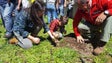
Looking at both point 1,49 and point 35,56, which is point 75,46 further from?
point 1,49

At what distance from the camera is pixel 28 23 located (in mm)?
6988

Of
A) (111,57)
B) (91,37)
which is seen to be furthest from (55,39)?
(111,57)

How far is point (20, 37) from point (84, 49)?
63.1 inches

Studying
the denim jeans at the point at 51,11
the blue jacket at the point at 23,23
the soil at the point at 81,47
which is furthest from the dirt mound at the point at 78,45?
the denim jeans at the point at 51,11

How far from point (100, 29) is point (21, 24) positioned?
1911 mm

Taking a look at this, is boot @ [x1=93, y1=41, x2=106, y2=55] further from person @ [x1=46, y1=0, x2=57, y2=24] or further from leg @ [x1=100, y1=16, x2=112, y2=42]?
person @ [x1=46, y1=0, x2=57, y2=24]

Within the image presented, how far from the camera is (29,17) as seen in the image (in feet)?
22.0

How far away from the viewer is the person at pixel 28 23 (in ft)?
21.5

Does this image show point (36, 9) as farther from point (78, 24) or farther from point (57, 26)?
point (57, 26)

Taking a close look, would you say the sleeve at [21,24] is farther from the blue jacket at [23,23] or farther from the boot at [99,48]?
the boot at [99,48]

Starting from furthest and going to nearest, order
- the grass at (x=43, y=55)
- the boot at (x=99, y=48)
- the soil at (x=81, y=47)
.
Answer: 1. the boot at (x=99, y=48)
2. the soil at (x=81, y=47)
3. the grass at (x=43, y=55)

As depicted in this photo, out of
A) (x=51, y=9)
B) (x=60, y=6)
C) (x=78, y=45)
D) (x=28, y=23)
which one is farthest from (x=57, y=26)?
(x=60, y=6)

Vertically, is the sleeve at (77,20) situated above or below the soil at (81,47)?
above

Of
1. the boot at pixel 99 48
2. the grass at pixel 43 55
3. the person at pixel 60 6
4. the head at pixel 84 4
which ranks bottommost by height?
the person at pixel 60 6
